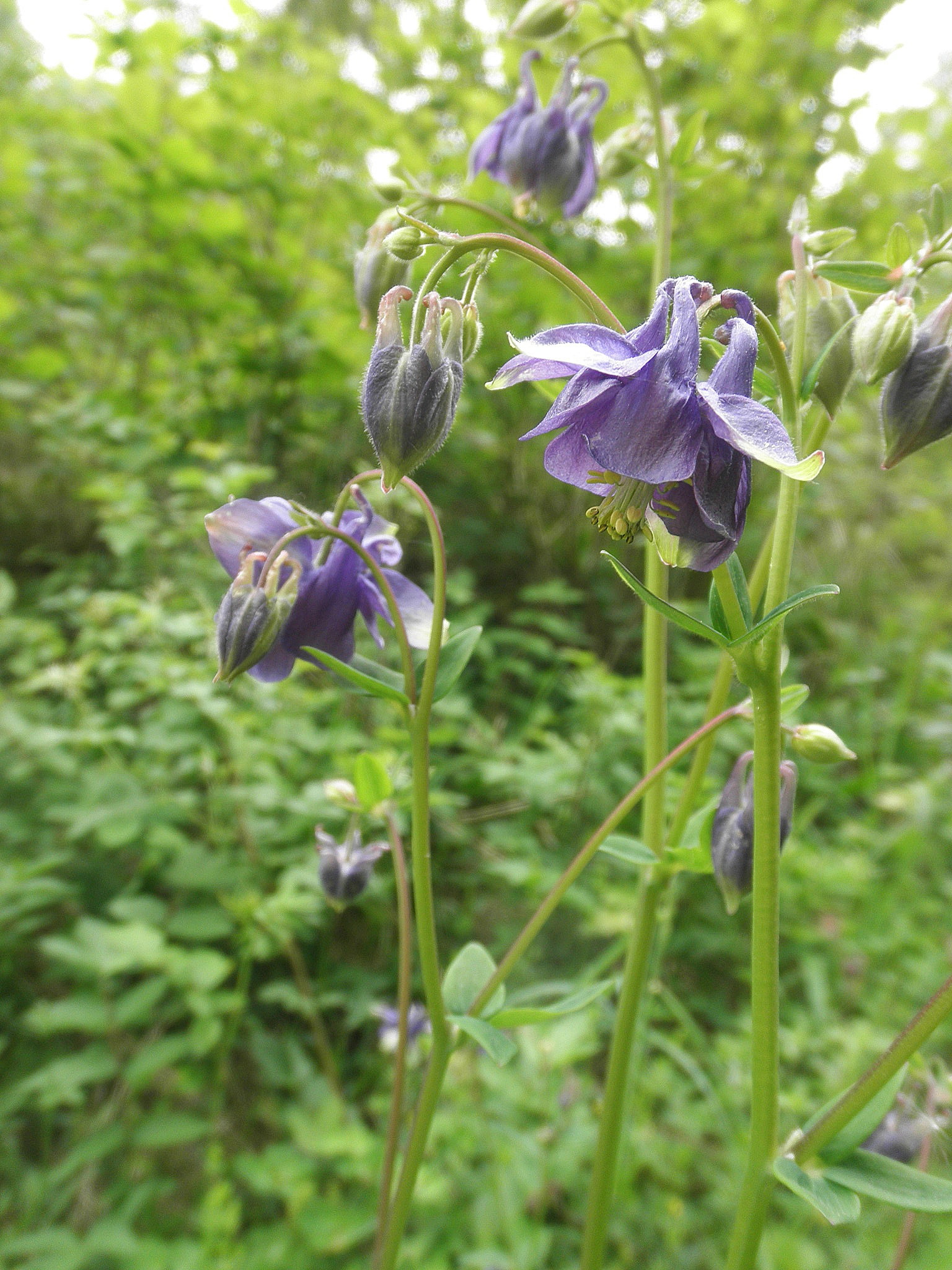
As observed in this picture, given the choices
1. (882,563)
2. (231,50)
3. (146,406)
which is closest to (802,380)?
(146,406)

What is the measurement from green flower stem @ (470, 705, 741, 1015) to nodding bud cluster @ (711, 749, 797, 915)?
0.29 feet

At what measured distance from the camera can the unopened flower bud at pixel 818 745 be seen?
2.43 feet

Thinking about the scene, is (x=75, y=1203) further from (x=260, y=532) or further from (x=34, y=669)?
(x=260, y=532)

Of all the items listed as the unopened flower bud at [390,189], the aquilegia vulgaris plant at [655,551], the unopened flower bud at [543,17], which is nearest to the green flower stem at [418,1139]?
the aquilegia vulgaris plant at [655,551]

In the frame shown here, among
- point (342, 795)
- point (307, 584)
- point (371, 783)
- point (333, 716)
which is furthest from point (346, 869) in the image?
point (333, 716)

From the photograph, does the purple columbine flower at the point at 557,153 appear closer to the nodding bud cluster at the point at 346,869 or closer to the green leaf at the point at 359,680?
the green leaf at the point at 359,680

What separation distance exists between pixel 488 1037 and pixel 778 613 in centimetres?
48

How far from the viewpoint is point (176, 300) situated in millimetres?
3312

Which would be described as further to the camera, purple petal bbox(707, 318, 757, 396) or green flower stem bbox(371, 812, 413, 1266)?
green flower stem bbox(371, 812, 413, 1266)

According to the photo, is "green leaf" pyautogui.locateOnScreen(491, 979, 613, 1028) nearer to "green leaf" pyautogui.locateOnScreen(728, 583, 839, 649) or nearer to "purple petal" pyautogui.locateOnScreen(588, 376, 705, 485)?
"green leaf" pyautogui.locateOnScreen(728, 583, 839, 649)

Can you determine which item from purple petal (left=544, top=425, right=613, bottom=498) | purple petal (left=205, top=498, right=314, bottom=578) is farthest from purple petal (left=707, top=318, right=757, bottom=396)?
purple petal (left=205, top=498, right=314, bottom=578)

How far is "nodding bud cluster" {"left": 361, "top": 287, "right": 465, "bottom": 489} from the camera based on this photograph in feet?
2.38

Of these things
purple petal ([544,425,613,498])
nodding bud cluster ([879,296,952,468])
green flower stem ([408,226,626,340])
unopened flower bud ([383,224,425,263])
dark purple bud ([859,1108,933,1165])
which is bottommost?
dark purple bud ([859,1108,933,1165])

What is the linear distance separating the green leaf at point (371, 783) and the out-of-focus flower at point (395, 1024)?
3.04 ft
